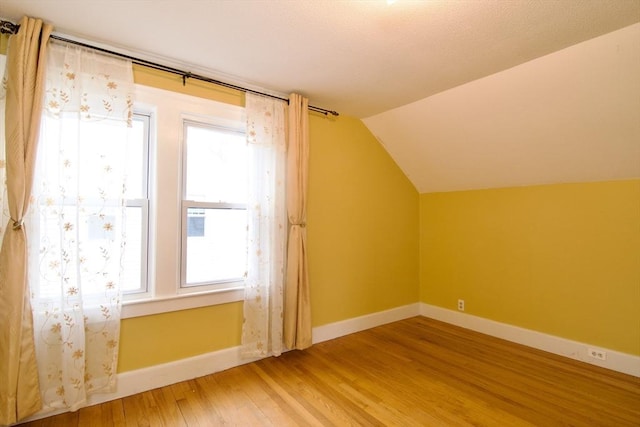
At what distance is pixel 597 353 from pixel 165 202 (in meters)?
3.90

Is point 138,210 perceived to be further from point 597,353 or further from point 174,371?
point 597,353

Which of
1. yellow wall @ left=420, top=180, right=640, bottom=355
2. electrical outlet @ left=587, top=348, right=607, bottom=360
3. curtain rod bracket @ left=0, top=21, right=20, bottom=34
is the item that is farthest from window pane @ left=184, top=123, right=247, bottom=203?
electrical outlet @ left=587, top=348, right=607, bottom=360

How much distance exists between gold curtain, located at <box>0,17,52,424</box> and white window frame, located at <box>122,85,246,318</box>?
55cm

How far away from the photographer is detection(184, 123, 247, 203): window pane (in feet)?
8.18

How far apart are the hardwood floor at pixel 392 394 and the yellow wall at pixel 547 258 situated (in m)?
0.40

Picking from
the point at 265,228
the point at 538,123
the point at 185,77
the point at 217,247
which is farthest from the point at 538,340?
the point at 185,77

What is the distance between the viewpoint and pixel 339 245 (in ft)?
10.7

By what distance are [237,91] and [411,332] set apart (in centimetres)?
313

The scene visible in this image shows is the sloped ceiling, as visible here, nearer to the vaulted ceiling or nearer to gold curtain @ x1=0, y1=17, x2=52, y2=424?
the vaulted ceiling

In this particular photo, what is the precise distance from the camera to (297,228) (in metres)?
2.79

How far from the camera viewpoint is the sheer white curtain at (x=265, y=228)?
2.59m

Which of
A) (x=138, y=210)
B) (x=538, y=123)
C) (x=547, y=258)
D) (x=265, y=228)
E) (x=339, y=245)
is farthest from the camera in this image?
(x=339, y=245)

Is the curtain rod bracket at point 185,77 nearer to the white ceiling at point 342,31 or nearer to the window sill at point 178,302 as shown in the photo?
the white ceiling at point 342,31

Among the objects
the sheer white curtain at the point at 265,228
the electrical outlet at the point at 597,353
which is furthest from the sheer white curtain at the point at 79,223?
the electrical outlet at the point at 597,353
